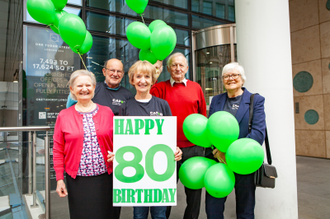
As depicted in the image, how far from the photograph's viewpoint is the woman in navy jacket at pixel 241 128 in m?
1.85

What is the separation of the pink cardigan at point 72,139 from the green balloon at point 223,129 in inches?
29.4

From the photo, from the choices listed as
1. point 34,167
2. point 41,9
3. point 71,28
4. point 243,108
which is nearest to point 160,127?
point 243,108

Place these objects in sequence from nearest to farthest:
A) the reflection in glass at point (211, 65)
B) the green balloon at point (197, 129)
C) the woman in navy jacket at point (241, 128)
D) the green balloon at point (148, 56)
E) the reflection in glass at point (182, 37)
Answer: the green balloon at point (197, 129)
the woman in navy jacket at point (241, 128)
the green balloon at point (148, 56)
the reflection in glass at point (182, 37)
the reflection in glass at point (211, 65)

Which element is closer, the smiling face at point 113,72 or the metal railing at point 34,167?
the smiling face at point 113,72

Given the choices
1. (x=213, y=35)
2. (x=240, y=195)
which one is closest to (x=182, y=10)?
(x=213, y=35)

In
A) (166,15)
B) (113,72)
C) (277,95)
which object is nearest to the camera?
(113,72)

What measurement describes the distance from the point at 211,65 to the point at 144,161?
5.38 m

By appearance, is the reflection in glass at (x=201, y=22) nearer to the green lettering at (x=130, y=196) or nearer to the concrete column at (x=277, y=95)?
the concrete column at (x=277, y=95)

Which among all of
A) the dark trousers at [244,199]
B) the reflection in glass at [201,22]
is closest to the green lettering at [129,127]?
the dark trousers at [244,199]

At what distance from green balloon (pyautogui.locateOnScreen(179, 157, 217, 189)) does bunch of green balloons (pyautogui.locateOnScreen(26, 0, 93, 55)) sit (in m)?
1.46

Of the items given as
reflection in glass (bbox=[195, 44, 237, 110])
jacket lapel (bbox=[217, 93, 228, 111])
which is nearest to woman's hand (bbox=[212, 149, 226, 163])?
jacket lapel (bbox=[217, 93, 228, 111])

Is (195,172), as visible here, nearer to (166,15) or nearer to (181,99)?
(181,99)

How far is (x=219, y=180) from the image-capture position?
64.0 inches

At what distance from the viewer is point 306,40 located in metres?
6.60
